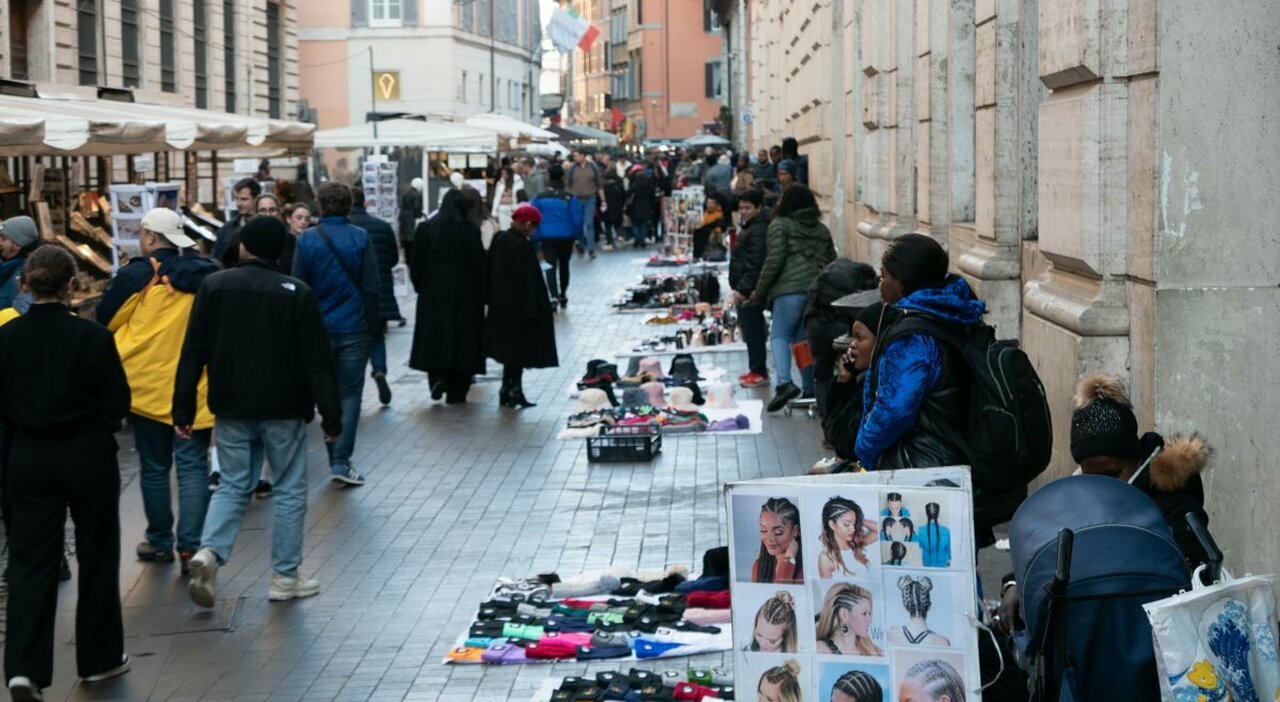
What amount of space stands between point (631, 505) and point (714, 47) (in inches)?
3301

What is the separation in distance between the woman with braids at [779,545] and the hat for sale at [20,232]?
6290mm

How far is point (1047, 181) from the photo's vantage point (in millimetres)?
8688

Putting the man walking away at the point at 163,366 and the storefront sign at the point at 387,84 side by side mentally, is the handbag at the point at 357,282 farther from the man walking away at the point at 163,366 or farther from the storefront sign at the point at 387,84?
the storefront sign at the point at 387,84

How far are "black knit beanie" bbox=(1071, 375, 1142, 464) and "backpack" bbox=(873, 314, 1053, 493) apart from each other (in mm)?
724

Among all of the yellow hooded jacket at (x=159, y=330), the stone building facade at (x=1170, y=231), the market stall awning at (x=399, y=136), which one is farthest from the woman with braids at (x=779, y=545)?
the market stall awning at (x=399, y=136)

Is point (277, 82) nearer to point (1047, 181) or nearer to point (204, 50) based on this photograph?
point (204, 50)

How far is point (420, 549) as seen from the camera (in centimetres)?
1011

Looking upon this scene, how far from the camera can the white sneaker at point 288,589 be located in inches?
354

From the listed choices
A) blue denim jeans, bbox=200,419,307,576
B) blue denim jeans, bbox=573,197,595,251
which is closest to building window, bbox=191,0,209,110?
blue denim jeans, bbox=573,197,595,251

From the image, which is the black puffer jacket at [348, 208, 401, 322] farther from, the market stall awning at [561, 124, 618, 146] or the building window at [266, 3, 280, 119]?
the market stall awning at [561, 124, 618, 146]

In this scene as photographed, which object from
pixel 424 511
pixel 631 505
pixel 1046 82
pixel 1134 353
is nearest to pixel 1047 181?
pixel 1046 82

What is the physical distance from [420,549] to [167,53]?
2670 centimetres

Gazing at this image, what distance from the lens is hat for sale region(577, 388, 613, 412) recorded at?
14.9 meters

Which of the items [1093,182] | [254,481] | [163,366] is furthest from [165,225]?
[1093,182]
